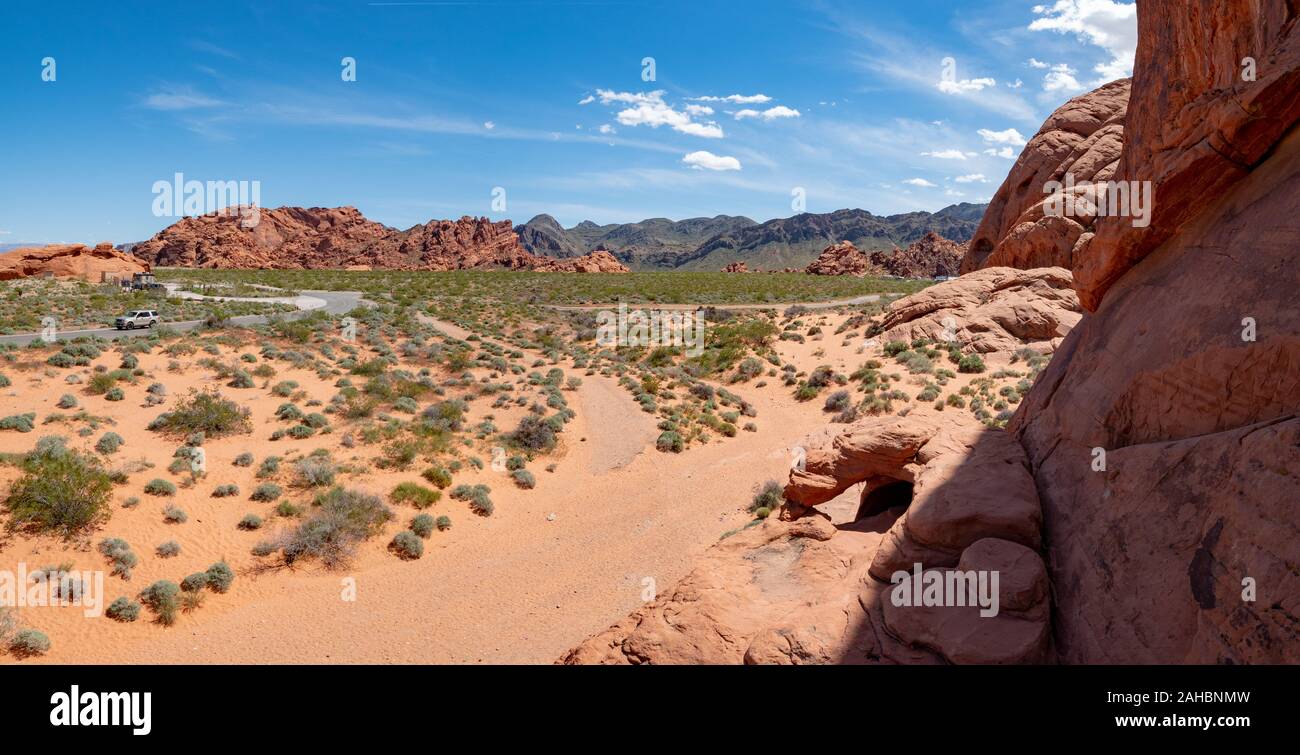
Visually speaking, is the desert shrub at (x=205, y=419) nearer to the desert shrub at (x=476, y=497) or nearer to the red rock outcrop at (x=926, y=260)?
the desert shrub at (x=476, y=497)

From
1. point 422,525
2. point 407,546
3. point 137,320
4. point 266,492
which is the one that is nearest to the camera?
point 407,546

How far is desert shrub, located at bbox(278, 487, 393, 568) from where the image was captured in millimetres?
11984

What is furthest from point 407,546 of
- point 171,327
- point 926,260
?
point 926,260

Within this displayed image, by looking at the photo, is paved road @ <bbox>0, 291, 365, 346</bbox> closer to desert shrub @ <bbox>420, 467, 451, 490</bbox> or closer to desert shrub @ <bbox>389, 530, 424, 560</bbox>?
desert shrub @ <bbox>420, 467, 451, 490</bbox>

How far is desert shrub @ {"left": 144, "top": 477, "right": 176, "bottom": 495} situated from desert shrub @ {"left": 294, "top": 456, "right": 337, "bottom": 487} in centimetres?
243

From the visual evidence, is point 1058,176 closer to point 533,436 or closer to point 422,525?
point 533,436

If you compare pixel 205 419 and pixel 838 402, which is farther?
pixel 838 402

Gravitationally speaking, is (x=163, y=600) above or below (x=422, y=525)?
below

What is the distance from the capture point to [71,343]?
21.9m

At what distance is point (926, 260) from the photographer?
404 feet

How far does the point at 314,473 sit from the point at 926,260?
128994 millimetres

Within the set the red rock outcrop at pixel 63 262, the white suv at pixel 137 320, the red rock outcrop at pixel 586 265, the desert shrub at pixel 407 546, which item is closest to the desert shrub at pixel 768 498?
the desert shrub at pixel 407 546
